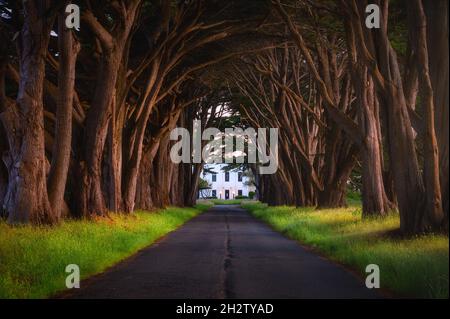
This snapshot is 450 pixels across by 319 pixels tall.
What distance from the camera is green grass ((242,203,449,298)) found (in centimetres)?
901

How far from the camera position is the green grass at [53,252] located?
381 inches

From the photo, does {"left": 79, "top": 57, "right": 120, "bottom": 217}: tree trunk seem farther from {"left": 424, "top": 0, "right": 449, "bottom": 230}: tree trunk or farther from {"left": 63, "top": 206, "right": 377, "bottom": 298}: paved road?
{"left": 424, "top": 0, "right": 449, "bottom": 230}: tree trunk

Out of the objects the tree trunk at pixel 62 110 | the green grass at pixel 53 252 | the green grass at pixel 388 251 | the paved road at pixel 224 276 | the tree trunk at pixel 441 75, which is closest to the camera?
the green grass at pixel 388 251

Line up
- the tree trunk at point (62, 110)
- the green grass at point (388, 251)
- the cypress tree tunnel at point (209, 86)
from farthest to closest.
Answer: the tree trunk at point (62, 110) → the cypress tree tunnel at point (209, 86) → the green grass at point (388, 251)

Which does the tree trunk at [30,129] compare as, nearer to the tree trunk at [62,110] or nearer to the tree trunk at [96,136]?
the tree trunk at [62,110]

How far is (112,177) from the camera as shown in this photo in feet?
77.8

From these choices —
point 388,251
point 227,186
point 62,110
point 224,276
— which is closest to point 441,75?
point 388,251

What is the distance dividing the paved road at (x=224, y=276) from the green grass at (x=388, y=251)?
0.45m

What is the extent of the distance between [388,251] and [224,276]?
3103 millimetres

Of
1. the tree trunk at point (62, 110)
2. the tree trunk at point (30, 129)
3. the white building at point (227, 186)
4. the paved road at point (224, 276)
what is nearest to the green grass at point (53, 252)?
the paved road at point (224, 276)

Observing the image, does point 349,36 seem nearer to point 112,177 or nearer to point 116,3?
point 116,3

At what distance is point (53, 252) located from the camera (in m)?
12.0

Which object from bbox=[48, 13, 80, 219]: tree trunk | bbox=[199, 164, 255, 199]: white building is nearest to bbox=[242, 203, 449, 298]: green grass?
bbox=[48, 13, 80, 219]: tree trunk

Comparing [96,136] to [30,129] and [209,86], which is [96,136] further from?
[209,86]
